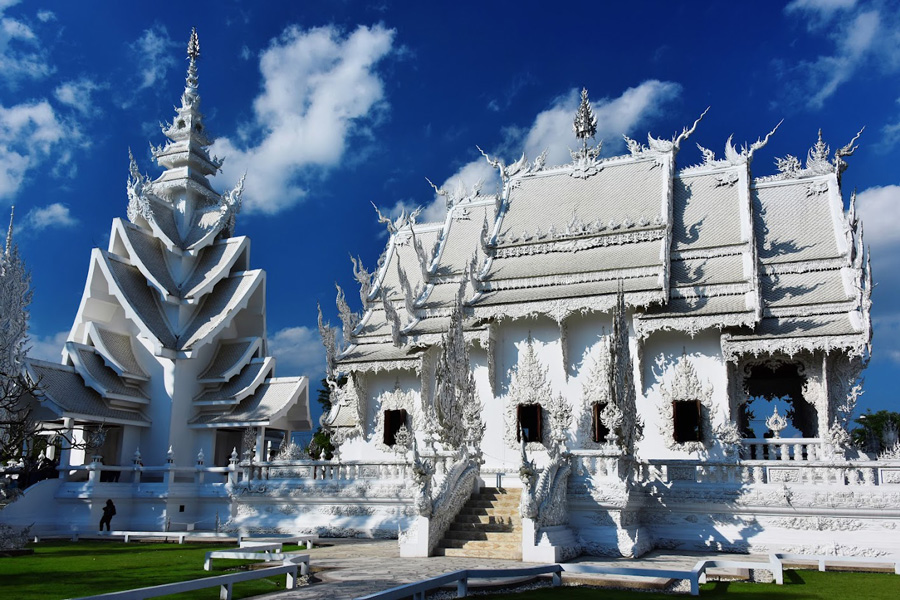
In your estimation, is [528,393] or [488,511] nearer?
[488,511]

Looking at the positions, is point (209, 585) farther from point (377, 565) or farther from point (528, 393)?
point (528, 393)

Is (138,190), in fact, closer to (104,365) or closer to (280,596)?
(104,365)

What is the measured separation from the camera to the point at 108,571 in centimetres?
1006

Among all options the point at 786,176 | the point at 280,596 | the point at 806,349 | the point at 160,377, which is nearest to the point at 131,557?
the point at 280,596

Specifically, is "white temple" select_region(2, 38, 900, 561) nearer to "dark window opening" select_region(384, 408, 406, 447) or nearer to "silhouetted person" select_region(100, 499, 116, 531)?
"dark window opening" select_region(384, 408, 406, 447)

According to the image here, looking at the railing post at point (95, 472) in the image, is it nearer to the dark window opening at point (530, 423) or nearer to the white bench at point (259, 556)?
the white bench at point (259, 556)

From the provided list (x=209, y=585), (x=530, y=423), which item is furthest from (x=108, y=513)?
(x=209, y=585)

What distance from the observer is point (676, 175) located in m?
19.3

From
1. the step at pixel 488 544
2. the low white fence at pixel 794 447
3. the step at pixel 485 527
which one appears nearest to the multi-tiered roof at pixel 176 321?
the step at pixel 485 527

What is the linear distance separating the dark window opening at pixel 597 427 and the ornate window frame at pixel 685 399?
3.68 feet

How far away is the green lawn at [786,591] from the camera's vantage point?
7880 millimetres

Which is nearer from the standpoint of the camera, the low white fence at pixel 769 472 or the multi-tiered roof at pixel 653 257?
the low white fence at pixel 769 472

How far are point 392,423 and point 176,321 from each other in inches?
289

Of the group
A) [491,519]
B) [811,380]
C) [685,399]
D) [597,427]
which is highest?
[811,380]
